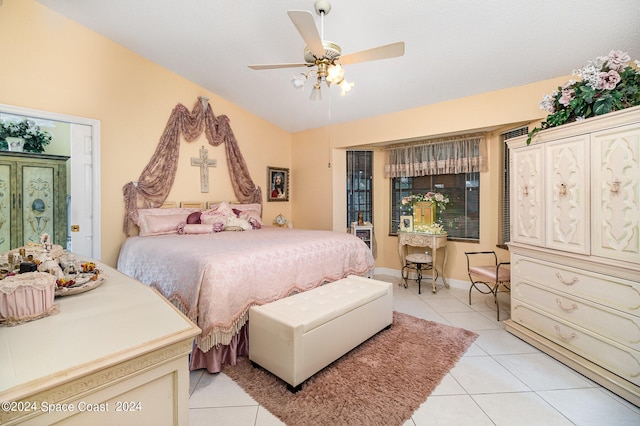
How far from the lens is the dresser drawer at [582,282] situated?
1.95 meters

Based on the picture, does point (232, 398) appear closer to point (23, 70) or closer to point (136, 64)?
point (23, 70)

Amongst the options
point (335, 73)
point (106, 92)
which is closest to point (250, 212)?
point (106, 92)

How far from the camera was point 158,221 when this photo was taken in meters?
3.79

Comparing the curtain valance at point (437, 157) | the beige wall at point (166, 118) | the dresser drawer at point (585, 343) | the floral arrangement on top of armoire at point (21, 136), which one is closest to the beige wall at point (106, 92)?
the beige wall at point (166, 118)

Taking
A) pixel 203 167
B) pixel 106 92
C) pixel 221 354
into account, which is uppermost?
pixel 106 92

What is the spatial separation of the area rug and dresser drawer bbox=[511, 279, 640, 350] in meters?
0.65

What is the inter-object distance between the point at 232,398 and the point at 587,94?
337 cm

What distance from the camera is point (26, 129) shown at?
415 centimetres

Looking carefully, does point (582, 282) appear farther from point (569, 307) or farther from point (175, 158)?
point (175, 158)

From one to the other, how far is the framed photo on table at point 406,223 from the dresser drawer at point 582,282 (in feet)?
6.04

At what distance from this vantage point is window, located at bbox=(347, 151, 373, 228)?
211 inches

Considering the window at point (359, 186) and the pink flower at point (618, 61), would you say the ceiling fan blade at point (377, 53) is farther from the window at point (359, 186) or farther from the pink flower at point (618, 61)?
the window at point (359, 186)

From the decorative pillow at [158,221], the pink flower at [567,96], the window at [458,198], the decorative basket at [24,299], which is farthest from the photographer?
the window at [458,198]

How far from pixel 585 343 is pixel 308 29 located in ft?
9.78
